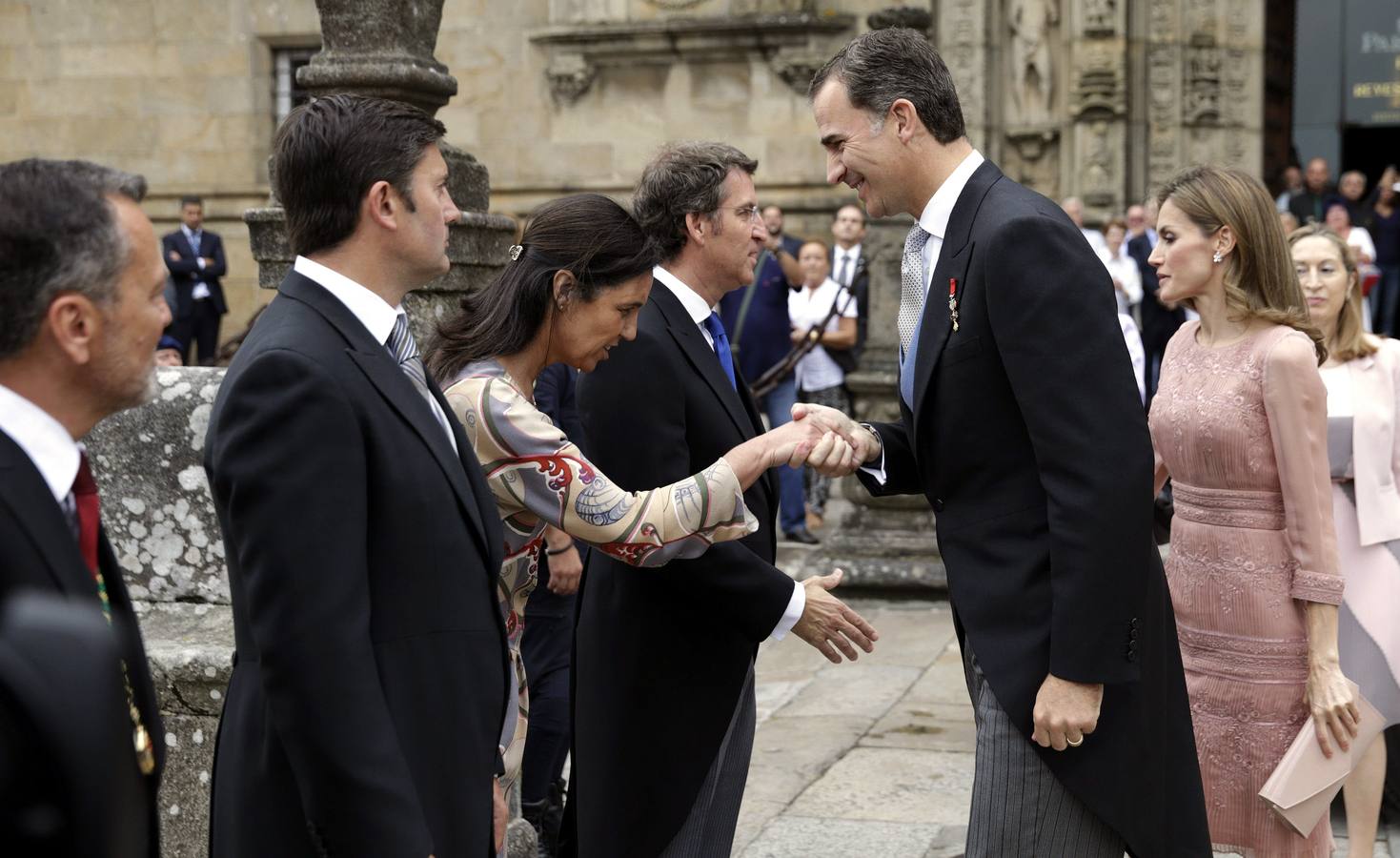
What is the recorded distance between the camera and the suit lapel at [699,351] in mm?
3447

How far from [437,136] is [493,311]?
2.01ft

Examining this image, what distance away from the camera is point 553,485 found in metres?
2.98

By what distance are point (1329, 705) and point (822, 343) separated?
7.03 metres

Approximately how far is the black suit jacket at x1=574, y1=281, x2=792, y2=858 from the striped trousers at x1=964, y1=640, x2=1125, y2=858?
1.91 ft

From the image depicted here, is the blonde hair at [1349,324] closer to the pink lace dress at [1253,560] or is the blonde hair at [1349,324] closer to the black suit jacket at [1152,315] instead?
the pink lace dress at [1253,560]

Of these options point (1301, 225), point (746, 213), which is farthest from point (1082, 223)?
point (746, 213)

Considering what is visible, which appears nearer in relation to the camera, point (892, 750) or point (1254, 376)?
point (1254, 376)

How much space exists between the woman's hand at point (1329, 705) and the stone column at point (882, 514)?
442 cm

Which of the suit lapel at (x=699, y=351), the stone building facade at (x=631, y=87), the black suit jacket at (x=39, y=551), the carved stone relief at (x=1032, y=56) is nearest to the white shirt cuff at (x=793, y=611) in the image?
the suit lapel at (x=699, y=351)

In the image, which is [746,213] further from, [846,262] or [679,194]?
[846,262]

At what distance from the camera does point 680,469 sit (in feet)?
11.0

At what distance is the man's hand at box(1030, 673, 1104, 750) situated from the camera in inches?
111

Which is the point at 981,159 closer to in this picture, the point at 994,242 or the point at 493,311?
the point at 994,242

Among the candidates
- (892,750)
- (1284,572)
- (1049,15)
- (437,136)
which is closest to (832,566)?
(892,750)
